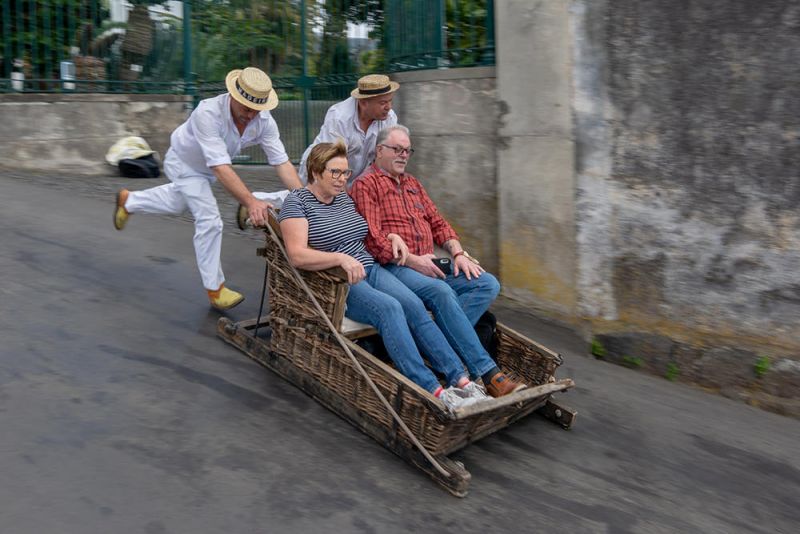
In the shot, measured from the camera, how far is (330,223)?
434 centimetres

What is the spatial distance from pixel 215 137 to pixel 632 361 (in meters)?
3.18

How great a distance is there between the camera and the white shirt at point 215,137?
511cm

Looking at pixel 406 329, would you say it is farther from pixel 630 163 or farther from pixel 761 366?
pixel 761 366

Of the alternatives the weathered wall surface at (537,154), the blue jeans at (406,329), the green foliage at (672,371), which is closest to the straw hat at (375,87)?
the weathered wall surface at (537,154)

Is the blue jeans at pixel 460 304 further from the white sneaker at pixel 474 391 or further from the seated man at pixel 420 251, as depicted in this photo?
the white sneaker at pixel 474 391

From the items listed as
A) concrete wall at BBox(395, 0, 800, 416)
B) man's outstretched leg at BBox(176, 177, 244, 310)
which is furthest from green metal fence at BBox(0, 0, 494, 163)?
man's outstretched leg at BBox(176, 177, 244, 310)

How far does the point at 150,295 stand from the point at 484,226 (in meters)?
2.59

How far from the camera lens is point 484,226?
20.4ft

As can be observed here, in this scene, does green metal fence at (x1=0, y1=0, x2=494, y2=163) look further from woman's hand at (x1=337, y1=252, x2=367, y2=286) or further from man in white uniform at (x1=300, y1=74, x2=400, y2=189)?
woman's hand at (x1=337, y1=252, x2=367, y2=286)

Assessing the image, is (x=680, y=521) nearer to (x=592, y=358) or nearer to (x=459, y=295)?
(x=459, y=295)

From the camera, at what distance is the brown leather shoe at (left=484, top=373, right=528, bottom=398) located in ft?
13.0

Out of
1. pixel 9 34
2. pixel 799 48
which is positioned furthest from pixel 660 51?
pixel 9 34

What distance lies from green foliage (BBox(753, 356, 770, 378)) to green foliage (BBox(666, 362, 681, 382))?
49 centimetres

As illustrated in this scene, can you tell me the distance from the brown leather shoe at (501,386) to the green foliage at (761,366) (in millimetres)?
1724
